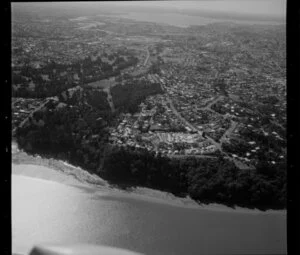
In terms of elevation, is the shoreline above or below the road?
below

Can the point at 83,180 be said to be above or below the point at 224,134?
below

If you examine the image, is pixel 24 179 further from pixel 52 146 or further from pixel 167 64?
pixel 167 64

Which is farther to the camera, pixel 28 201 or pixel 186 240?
pixel 28 201

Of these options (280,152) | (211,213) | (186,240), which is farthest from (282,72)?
(186,240)

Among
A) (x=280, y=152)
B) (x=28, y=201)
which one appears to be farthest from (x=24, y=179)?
(x=280, y=152)

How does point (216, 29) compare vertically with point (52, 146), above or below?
above

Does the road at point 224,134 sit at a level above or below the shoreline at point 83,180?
above
